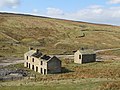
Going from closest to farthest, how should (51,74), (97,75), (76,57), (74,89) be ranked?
1. (74,89)
2. (97,75)
3. (51,74)
4. (76,57)

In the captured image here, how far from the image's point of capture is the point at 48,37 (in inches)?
6526

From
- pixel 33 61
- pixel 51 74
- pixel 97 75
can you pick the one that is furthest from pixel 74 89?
pixel 33 61

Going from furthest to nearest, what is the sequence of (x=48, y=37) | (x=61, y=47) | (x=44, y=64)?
1. (x=48, y=37)
2. (x=61, y=47)
3. (x=44, y=64)

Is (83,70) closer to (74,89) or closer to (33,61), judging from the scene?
(33,61)

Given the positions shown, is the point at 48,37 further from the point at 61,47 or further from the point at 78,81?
the point at 78,81

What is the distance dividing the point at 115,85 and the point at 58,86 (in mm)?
10693

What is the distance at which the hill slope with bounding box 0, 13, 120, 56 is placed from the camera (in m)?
137

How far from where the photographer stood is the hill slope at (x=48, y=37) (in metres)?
137

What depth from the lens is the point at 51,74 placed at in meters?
79.6

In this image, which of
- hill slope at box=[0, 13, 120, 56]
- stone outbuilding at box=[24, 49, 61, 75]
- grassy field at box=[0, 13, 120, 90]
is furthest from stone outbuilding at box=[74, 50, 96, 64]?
hill slope at box=[0, 13, 120, 56]

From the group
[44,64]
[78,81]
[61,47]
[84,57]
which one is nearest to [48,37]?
[61,47]

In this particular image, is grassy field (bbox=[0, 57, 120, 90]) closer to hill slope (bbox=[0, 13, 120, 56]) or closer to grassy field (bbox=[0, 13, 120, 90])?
grassy field (bbox=[0, 13, 120, 90])

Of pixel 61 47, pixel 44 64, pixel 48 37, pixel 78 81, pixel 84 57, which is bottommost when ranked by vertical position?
pixel 61 47

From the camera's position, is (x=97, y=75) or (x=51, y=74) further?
(x=51, y=74)
